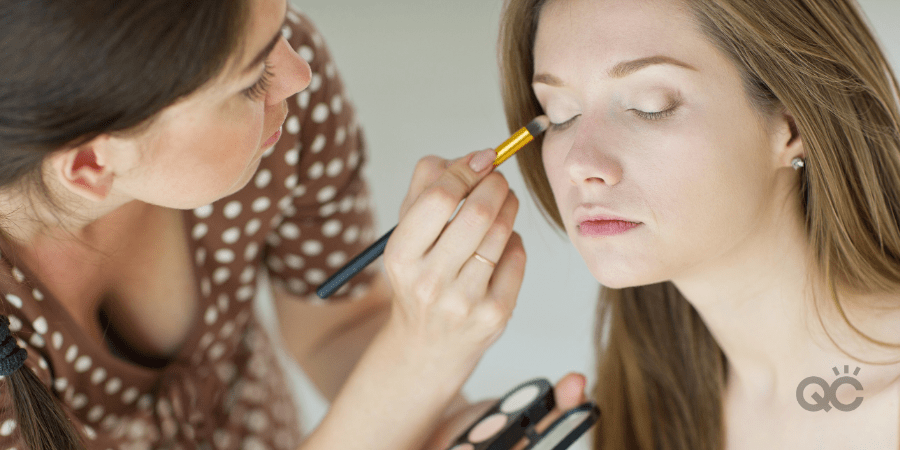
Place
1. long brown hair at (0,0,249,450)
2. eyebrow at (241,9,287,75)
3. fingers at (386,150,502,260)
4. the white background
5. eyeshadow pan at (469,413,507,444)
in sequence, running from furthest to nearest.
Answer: the white background, eyeshadow pan at (469,413,507,444), fingers at (386,150,502,260), eyebrow at (241,9,287,75), long brown hair at (0,0,249,450)

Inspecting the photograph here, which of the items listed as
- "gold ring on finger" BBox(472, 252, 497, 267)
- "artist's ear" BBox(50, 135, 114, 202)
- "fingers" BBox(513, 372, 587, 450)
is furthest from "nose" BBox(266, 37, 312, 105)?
"fingers" BBox(513, 372, 587, 450)

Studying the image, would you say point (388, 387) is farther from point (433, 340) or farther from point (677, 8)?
point (677, 8)

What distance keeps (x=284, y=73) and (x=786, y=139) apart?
621 millimetres

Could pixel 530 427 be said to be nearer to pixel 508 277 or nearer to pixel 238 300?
pixel 508 277

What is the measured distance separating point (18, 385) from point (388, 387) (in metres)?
0.42

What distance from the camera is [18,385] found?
789 mm

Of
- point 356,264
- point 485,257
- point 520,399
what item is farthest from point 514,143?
point 520,399

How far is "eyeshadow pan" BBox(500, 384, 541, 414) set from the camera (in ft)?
3.15

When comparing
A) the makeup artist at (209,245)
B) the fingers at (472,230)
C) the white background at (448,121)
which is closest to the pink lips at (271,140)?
the makeup artist at (209,245)

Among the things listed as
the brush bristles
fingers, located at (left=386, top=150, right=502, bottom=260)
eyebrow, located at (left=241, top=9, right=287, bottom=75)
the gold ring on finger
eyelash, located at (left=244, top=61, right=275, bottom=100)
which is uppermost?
eyebrow, located at (left=241, top=9, right=287, bottom=75)

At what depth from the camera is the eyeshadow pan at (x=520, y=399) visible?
96cm

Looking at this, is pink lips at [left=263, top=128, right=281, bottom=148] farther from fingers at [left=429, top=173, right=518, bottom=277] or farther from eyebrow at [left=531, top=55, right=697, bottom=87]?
eyebrow at [left=531, top=55, right=697, bottom=87]

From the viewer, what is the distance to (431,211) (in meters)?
0.83

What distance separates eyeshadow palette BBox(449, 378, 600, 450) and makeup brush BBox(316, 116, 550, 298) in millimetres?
268
